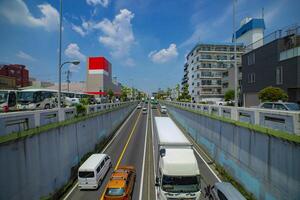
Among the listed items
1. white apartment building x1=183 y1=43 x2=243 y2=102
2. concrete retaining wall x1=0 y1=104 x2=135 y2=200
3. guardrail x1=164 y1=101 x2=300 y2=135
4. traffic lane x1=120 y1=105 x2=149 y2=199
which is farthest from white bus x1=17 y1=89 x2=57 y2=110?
white apartment building x1=183 y1=43 x2=243 y2=102

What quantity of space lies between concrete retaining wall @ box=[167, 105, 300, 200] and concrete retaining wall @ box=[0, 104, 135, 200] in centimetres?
1317

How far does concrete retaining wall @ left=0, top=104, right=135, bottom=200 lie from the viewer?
34.4ft

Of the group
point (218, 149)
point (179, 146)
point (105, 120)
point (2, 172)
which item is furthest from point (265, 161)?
point (105, 120)

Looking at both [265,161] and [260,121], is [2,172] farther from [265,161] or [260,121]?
[260,121]

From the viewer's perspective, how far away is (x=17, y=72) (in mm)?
124562

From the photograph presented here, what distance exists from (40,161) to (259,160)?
529 inches

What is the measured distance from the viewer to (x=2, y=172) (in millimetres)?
10000

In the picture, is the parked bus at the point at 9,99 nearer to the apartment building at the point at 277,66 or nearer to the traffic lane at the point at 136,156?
the traffic lane at the point at 136,156

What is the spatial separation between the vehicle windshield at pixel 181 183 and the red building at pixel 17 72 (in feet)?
407

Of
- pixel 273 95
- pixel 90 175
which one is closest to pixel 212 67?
pixel 273 95

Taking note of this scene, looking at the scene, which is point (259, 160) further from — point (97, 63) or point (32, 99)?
point (97, 63)

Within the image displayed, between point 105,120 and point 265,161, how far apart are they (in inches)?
997

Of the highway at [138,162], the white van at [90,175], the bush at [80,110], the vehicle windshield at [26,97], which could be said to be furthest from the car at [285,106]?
the vehicle windshield at [26,97]

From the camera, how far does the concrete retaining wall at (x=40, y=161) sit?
1049 centimetres
